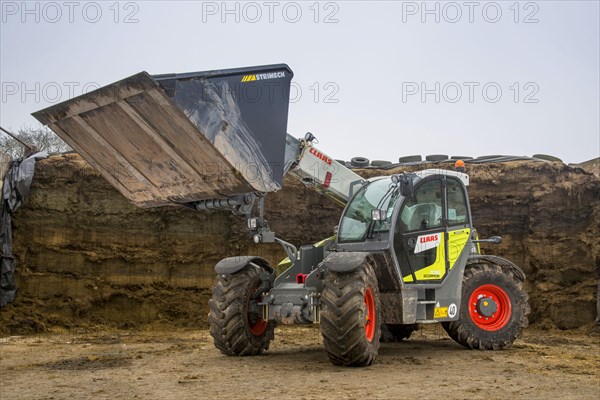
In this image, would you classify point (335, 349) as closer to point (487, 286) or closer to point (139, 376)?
point (139, 376)

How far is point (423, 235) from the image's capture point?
10156mm

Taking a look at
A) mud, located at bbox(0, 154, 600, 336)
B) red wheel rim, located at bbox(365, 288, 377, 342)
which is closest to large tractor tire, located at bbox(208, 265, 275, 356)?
red wheel rim, located at bbox(365, 288, 377, 342)

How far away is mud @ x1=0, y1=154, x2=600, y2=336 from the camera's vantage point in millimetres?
15430

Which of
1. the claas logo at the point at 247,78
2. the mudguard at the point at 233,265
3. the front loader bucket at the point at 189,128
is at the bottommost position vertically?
the mudguard at the point at 233,265

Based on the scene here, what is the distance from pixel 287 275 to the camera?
1023 centimetres

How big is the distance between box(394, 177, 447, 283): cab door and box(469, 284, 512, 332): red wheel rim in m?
0.83

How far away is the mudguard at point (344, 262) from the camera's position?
8664 mm

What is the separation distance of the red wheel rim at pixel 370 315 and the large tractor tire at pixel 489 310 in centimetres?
194

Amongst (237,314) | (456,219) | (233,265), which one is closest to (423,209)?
(456,219)

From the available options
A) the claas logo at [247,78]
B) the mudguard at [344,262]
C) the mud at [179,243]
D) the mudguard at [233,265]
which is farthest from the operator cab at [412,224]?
the mud at [179,243]

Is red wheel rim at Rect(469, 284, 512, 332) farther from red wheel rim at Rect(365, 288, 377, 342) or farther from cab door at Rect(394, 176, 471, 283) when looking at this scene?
red wheel rim at Rect(365, 288, 377, 342)

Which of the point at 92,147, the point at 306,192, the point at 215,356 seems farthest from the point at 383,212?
the point at 306,192

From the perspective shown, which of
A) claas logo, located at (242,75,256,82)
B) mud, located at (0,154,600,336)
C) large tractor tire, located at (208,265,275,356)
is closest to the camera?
claas logo, located at (242,75,256,82)

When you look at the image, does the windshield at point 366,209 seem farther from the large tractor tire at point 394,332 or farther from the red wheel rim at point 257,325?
the large tractor tire at point 394,332
